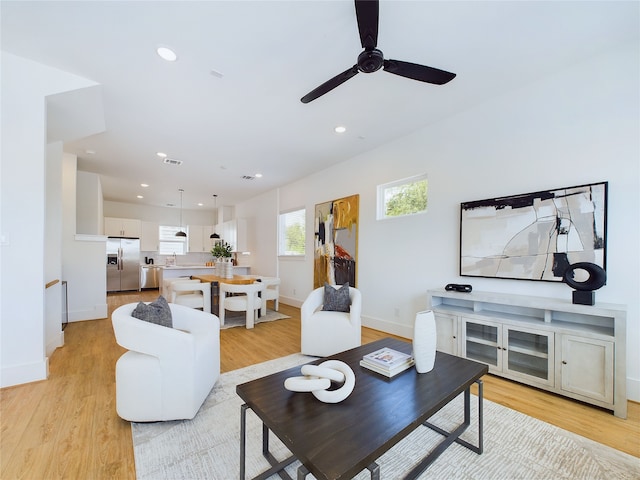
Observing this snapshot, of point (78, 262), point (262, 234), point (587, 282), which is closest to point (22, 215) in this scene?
point (78, 262)

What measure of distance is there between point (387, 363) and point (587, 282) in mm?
1901

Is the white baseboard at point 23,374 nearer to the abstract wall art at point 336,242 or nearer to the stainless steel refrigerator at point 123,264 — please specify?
the abstract wall art at point 336,242

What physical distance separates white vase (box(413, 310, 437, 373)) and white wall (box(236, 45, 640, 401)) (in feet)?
5.69

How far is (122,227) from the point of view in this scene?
8.34 m

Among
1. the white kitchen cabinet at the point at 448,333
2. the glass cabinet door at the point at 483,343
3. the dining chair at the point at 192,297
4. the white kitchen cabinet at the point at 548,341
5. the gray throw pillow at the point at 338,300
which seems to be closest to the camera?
the white kitchen cabinet at the point at 548,341

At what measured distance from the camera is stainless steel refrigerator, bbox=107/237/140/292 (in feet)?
25.7

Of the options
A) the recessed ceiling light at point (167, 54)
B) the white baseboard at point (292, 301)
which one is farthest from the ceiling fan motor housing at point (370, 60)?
the white baseboard at point (292, 301)

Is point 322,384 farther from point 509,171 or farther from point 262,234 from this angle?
point 262,234

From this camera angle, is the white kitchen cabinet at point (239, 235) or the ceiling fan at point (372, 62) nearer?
the ceiling fan at point (372, 62)

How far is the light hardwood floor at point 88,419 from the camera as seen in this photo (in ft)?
5.03

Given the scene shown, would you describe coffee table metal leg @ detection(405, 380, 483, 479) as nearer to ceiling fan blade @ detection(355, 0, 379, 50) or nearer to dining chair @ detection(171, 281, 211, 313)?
ceiling fan blade @ detection(355, 0, 379, 50)

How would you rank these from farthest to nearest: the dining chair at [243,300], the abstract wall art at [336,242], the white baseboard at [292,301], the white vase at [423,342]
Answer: the white baseboard at [292,301], the abstract wall art at [336,242], the dining chair at [243,300], the white vase at [423,342]

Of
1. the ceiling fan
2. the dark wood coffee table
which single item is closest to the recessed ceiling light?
the ceiling fan

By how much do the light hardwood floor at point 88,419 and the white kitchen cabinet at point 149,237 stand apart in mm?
6267
